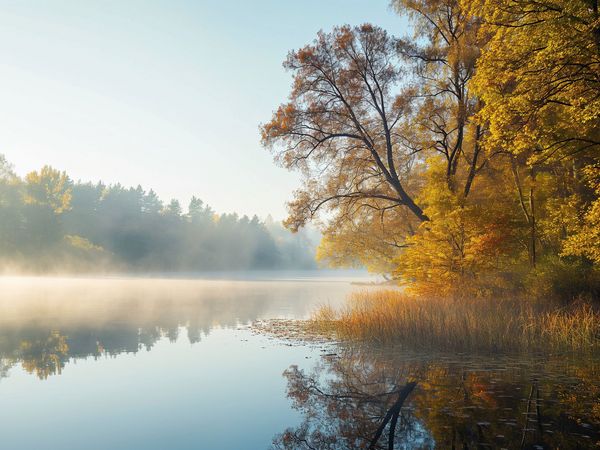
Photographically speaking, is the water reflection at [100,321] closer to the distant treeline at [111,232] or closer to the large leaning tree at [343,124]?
the large leaning tree at [343,124]

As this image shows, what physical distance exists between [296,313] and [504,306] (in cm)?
1380

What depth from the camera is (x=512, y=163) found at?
22391 millimetres

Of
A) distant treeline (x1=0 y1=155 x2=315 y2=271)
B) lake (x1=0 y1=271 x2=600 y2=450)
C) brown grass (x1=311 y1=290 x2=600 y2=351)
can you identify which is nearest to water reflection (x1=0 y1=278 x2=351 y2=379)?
lake (x1=0 y1=271 x2=600 y2=450)

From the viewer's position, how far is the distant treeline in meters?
82.6

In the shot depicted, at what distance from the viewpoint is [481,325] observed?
16.3 metres

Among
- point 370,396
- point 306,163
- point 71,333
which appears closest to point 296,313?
point 306,163

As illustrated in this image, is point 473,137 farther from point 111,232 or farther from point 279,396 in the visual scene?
point 111,232

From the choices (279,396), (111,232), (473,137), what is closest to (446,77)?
(473,137)

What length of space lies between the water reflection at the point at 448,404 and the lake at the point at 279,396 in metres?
0.03

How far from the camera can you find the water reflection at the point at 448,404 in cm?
760

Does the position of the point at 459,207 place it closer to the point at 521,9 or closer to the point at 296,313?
the point at 521,9

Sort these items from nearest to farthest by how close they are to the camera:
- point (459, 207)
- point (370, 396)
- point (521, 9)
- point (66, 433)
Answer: point (66, 433)
point (370, 396)
point (521, 9)
point (459, 207)

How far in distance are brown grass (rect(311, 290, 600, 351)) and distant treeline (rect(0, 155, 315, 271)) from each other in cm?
7822

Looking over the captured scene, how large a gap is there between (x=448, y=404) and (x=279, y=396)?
3.66 metres
